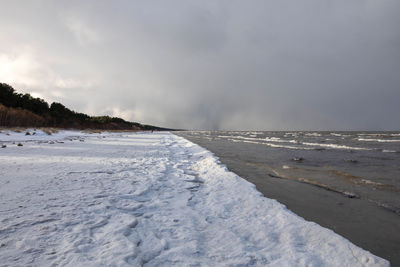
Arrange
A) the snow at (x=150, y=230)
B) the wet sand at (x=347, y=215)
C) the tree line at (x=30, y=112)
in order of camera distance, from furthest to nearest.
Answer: the tree line at (x=30, y=112), the wet sand at (x=347, y=215), the snow at (x=150, y=230)

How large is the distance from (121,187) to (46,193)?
1.71 m

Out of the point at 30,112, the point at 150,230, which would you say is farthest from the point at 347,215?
the point at 30,112

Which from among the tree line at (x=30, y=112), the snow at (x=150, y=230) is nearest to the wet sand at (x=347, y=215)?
the snow at (x=150, y=230)

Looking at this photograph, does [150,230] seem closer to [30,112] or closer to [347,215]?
[347,215]

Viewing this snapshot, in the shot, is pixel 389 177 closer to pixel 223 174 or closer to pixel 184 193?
pixel 223 174

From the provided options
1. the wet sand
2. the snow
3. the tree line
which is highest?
the tree line

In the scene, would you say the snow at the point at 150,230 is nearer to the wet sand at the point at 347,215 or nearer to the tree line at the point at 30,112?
the wet sand at the point at 347,215

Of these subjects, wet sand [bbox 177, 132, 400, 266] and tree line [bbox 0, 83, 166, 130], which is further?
tree line [bbox 0, 83, 166, 130]

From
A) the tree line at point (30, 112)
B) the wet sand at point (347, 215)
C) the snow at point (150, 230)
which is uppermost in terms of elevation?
the tree line at point (30, 112)

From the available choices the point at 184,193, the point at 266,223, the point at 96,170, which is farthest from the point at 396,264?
the point at 96,170

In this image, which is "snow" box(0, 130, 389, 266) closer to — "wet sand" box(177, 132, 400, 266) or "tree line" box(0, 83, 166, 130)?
"wet sand" box(177, 132, 400, 266)

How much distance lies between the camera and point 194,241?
302cm

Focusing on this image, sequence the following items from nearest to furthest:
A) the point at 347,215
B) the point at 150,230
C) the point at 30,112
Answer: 1. the point at 150,230
2. the point at 347,215
3. the point at 30,112

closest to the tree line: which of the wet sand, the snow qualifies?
the snow
